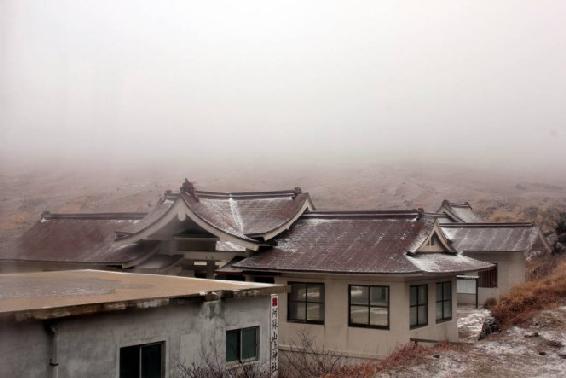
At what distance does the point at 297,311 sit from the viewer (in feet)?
62.6

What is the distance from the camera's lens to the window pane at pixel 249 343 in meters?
12.8

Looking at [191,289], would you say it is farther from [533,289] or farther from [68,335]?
[533,289]

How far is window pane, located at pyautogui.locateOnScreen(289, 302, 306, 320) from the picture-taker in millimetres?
19000

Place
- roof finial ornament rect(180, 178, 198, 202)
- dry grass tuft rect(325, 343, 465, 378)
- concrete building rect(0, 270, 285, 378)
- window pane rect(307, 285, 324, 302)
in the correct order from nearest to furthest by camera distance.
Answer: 1. concrete building rect(0, 270, 285, 378)
2. dry grass tuft rect(325, 343, 465, 378)
3. window pane rect(307, 285, 324, 302)
4. roof finial ornament rect(180, 178, 198, 202)

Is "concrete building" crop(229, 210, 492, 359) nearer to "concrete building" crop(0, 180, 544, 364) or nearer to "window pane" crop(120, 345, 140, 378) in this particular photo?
"concrete building" crop(0, 180, 544, 364)

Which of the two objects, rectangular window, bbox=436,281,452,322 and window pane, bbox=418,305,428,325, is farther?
rectangular window, bbox=436,281,452,322

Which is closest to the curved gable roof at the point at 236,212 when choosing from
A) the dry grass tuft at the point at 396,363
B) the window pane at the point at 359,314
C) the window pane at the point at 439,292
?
the window pane at the point at 359,314

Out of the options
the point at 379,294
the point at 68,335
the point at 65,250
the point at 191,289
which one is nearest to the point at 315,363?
the point at 379,294

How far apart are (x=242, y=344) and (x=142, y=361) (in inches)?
98.7

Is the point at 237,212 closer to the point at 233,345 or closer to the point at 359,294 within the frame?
the point at 359,294

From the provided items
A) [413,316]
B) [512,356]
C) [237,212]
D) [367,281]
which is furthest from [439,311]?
[237,212]

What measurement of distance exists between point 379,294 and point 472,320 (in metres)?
8.89

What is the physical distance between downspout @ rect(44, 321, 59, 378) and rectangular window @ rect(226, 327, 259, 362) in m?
3.82

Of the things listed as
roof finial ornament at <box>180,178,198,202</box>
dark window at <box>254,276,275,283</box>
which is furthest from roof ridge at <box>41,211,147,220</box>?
dark window at <box>254,276,275,283</box>
